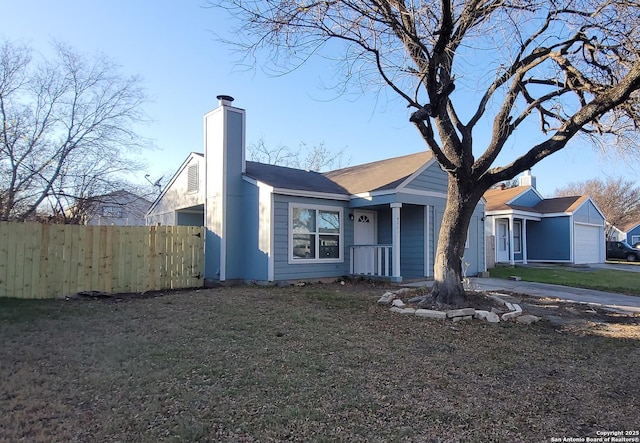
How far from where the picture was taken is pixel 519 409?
11.5 feet

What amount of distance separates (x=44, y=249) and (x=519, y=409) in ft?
31.0

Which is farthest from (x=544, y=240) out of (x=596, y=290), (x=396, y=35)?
(x=396, y=35)

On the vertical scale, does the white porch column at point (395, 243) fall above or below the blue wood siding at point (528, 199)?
below

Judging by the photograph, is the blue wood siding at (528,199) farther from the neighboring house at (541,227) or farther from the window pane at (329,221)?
the window pane at (329,221)

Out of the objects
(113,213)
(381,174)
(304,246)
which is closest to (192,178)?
(304,246)

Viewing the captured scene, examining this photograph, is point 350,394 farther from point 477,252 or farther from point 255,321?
point 477,252

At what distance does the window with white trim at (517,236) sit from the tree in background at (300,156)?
1455 cm

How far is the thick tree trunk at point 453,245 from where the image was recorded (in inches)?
297

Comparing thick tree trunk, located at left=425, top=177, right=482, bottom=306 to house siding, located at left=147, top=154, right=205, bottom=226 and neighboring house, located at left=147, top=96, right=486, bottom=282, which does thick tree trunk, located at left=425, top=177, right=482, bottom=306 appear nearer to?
neighboring house, located at left=147, top=96, right=486, bottom=282

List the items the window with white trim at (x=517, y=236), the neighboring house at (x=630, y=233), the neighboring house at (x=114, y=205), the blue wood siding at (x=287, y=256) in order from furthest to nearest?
the neighboring house at (x=630, y=233)
the window with white trim at (x=517, y=236)
the neighboring house at (x=114, y=205)
the blue wood siding at (x=287, y=256)

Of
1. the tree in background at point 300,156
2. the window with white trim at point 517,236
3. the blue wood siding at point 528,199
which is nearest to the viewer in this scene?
the window with white trim at point 517,236

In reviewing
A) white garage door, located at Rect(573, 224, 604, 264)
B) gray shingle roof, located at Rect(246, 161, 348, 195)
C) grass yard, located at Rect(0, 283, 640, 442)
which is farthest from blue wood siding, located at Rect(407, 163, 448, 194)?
white garage door, located at Rect(573, 224, 604, 264)

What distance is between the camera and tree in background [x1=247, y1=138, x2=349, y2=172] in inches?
1256

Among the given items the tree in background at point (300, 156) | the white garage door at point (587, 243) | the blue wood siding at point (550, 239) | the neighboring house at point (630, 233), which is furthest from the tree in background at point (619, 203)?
the tree in background at point (300, 156)
